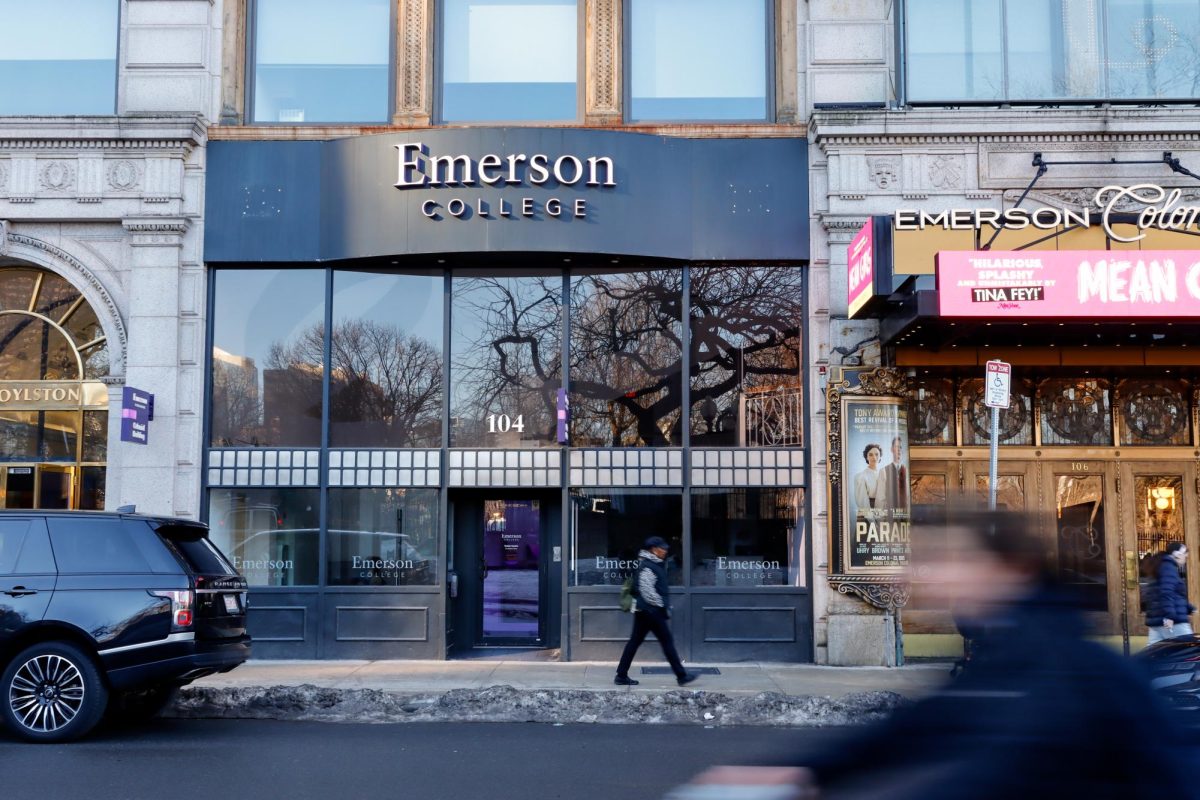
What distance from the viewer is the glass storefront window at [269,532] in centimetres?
1361

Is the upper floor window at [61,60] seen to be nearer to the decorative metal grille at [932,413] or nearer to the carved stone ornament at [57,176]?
the carved stone ornament at [57,176]

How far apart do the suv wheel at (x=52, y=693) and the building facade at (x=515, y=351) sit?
4.67m

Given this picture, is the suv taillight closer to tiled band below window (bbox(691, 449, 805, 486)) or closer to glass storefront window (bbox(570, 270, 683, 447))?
glass storefront window (bbox(570, 270, 683, 447))

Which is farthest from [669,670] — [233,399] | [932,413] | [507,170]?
[233,399]

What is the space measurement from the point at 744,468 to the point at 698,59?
527 cm

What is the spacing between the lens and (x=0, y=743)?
875 cm

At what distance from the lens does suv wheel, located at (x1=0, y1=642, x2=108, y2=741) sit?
28.5 feet

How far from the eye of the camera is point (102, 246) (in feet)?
45.8

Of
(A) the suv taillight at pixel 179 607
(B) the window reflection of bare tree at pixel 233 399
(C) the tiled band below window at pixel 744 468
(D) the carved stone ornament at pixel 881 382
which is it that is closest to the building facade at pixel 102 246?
(B) the window reflection of bare tree at pixel 233 399

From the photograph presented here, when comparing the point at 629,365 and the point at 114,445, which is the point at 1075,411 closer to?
the point at 629,365

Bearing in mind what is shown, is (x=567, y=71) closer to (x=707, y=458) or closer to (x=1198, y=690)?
(x=707, y=458)

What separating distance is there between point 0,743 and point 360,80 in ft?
29.3

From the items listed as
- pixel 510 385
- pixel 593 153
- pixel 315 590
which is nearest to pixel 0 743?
pixel 315 590

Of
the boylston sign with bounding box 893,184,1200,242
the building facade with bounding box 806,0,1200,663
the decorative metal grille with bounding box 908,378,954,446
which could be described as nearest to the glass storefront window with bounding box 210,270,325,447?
the building facade with bounding box 806,0,1200,663
